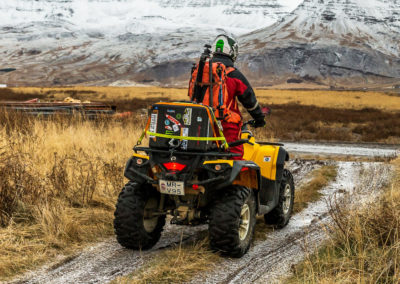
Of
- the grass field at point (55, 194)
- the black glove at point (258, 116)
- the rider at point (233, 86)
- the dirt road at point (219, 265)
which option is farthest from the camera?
the black glove at point (258, 116)

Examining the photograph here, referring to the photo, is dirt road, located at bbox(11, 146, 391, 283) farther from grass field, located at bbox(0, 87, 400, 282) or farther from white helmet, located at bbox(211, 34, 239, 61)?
white helmet, located at bbox(211, 34, 239, 61)

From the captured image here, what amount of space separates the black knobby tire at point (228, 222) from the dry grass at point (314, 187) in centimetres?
253

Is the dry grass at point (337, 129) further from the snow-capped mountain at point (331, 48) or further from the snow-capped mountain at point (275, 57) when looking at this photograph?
the snow-capped mountain at point (331, 48)

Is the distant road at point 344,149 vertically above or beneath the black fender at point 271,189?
beneath

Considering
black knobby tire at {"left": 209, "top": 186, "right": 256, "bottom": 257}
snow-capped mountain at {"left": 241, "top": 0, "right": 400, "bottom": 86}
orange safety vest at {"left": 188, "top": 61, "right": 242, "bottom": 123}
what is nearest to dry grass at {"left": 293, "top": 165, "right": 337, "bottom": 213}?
black knobby tire at {"left": 209, "top": 186, "right": 256, "bottom": 257}

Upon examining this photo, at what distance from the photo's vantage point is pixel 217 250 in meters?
4.99

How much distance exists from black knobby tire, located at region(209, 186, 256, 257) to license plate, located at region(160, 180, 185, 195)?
40cm

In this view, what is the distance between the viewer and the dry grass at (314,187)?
763 centimetres

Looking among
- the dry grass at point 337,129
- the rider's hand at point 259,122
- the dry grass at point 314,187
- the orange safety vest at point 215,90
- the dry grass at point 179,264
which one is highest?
the orange safety vest at point 215,90

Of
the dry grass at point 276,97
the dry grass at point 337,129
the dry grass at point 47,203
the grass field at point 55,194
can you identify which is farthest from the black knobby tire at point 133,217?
the dry grass at point 276,97

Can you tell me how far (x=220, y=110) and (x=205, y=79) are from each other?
0.35 metres

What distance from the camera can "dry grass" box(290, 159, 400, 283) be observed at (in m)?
3.89

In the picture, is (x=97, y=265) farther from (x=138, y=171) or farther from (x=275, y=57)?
(x=275, y=57)

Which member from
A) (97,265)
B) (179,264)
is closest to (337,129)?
(179,264)
